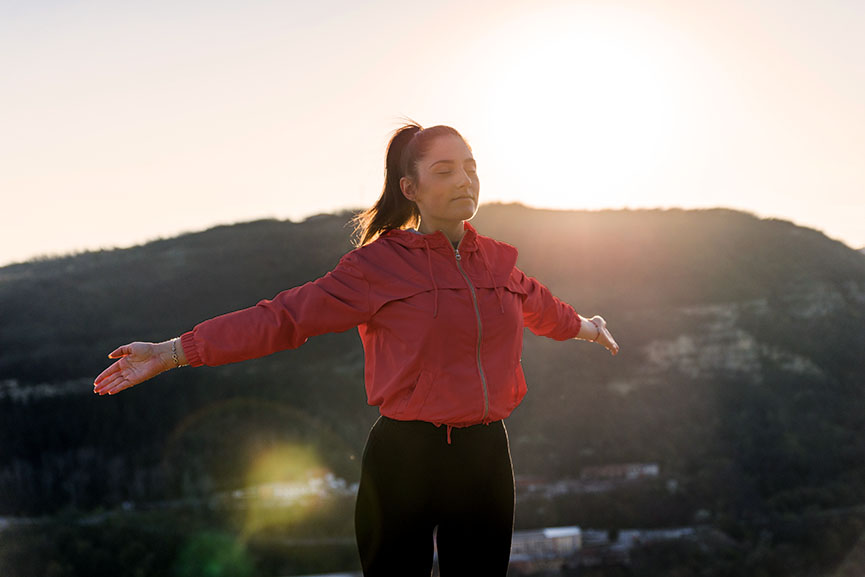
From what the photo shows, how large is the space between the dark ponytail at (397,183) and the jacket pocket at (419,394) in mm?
482

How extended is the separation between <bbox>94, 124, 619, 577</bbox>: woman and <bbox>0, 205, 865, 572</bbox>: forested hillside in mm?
28315

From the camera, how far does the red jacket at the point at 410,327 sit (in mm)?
1771

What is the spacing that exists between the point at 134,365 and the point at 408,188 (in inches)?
35.0

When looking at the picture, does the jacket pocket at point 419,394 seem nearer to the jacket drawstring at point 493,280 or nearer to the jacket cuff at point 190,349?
the jacket drawstring at point 493,280

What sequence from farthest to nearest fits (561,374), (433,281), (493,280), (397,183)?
1. (561,374)
2. (397,183)
3. (493,280)
4. (433,281)

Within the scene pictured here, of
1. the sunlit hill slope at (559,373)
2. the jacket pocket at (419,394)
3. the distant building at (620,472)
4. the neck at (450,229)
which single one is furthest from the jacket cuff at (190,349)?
the distant building at (620,472)

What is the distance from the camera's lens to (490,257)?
2.08 m

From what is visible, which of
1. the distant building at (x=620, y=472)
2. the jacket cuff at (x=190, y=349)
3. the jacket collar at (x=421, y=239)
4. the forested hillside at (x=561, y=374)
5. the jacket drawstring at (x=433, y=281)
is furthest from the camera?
the distant building at (x=620, y=472)

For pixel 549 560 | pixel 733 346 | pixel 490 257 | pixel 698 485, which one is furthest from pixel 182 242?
pixel 490 257

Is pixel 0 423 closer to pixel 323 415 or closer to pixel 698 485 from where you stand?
pixel 323 415

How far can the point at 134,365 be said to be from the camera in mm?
1823

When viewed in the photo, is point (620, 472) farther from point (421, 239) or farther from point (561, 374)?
point (421, 239)

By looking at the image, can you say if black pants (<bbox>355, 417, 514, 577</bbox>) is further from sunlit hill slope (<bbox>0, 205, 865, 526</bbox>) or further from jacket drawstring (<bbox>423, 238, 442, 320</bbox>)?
sunlit hill slope (<bbox>0, 205, 865, 526</bbox>)

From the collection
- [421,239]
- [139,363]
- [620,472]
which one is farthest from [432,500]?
[620,472]
